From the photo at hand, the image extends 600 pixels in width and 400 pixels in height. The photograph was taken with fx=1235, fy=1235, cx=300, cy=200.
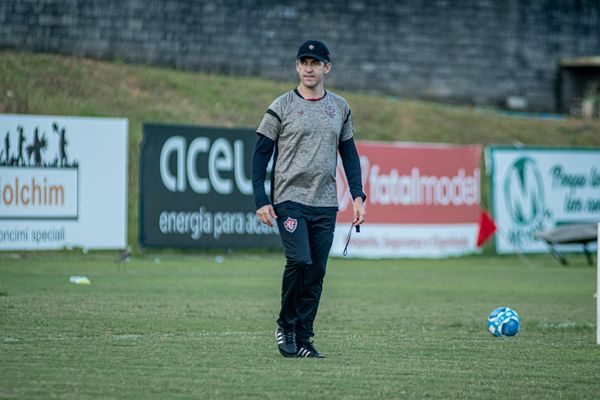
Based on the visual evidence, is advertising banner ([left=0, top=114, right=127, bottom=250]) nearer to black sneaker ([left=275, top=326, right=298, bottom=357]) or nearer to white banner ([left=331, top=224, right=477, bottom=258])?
white banner ([left=331, top=224, right=477, bottom=258])

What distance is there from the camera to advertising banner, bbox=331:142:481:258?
24.7 meters

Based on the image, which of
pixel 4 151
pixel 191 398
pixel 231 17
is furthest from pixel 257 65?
pixel 191 398

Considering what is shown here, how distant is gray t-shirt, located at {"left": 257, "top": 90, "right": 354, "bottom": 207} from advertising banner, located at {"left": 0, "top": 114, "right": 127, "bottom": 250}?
11.7m

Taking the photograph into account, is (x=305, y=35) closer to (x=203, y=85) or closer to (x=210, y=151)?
(x=203, y=85)

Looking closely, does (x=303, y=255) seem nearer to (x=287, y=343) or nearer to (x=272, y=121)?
(x=287, y=343)

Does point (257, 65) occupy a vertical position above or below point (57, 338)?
above

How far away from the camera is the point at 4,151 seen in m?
20.0

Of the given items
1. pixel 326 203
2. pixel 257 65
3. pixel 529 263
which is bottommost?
pixel 529 263

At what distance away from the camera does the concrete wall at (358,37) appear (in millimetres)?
31484

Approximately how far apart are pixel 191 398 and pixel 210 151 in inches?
637

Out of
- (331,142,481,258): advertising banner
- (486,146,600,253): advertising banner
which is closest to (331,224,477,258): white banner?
(331,142,481,258): advertising banner

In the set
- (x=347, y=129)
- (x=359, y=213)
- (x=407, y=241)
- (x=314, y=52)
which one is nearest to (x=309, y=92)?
(x=314, y=52)

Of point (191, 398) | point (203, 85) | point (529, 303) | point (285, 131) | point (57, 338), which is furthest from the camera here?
point (203, 85)

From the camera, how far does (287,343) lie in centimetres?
914
